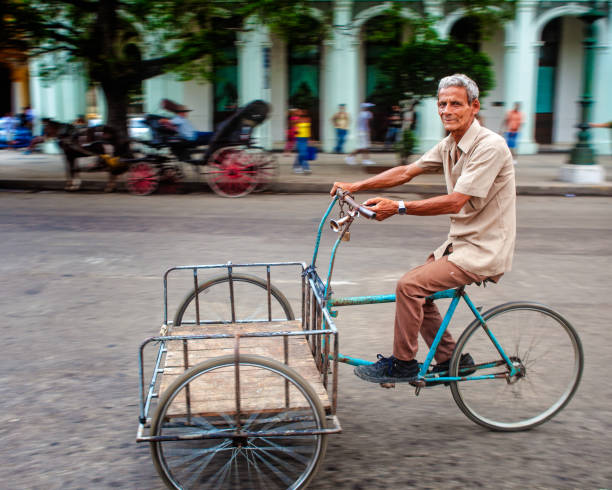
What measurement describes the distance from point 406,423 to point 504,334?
71 centimetres

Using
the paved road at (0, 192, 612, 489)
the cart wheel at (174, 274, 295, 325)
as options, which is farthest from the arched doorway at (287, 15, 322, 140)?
the cart wheel at (174, 274, 295, 325)

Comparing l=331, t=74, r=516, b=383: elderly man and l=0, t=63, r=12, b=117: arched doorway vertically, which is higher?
l=0, t=63, r=12, b=117: arched doorway

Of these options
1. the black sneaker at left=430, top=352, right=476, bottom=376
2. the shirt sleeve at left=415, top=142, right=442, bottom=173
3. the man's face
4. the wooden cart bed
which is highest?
the man's face

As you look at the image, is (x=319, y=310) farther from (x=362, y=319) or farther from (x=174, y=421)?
(x=362, y=319)

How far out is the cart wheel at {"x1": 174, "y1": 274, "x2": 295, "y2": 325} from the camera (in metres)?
3.72

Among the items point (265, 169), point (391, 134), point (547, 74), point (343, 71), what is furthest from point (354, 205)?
point (547, 74)

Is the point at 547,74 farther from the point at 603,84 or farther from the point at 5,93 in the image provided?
the point at 5,93

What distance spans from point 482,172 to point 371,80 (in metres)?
21.2

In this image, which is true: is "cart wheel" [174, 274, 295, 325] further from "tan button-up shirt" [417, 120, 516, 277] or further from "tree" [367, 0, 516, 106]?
"tree" [367, 0, 516, 106]

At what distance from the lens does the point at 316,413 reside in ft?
8.81

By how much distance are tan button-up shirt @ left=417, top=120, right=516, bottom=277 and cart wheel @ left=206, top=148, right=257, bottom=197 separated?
30.3 ft

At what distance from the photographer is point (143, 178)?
485 inches

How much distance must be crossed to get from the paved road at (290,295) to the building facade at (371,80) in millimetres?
12012

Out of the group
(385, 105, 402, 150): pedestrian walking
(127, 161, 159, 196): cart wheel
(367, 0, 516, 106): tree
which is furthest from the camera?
(385, 105, 402, 150): pedestrian walking
